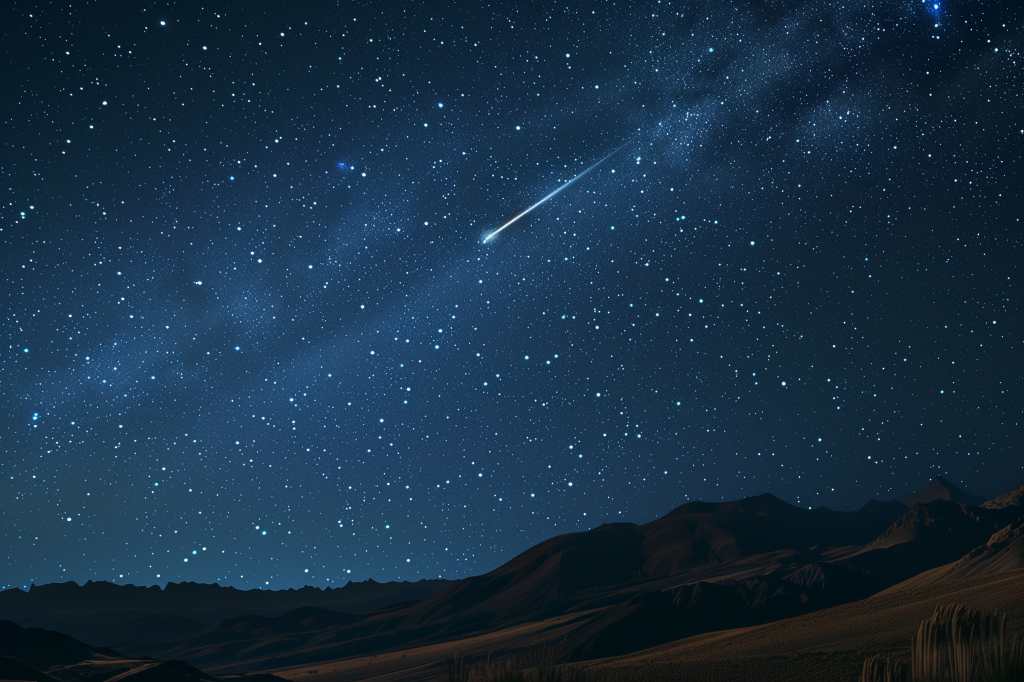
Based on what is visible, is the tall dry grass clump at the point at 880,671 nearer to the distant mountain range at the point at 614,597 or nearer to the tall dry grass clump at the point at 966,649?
the tall dry grass clump at the point at 966,649

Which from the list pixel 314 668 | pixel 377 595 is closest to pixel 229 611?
pixel 377 595

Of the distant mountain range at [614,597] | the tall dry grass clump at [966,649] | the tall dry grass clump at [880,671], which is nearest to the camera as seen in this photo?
the tall dry grass clump at [966,649]

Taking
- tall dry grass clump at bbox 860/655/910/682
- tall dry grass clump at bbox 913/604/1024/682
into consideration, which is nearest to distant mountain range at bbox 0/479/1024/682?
tall dry grass clump at bbox 860/655/910/682

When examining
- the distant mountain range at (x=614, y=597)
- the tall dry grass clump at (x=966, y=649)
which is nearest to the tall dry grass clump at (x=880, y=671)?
the tall dry grass clump at (x=966, y=649)

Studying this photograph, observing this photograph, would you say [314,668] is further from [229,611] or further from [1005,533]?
[229,611]

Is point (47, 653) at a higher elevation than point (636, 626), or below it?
higher

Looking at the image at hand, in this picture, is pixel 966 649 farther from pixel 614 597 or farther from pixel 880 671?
pixel 614 597
